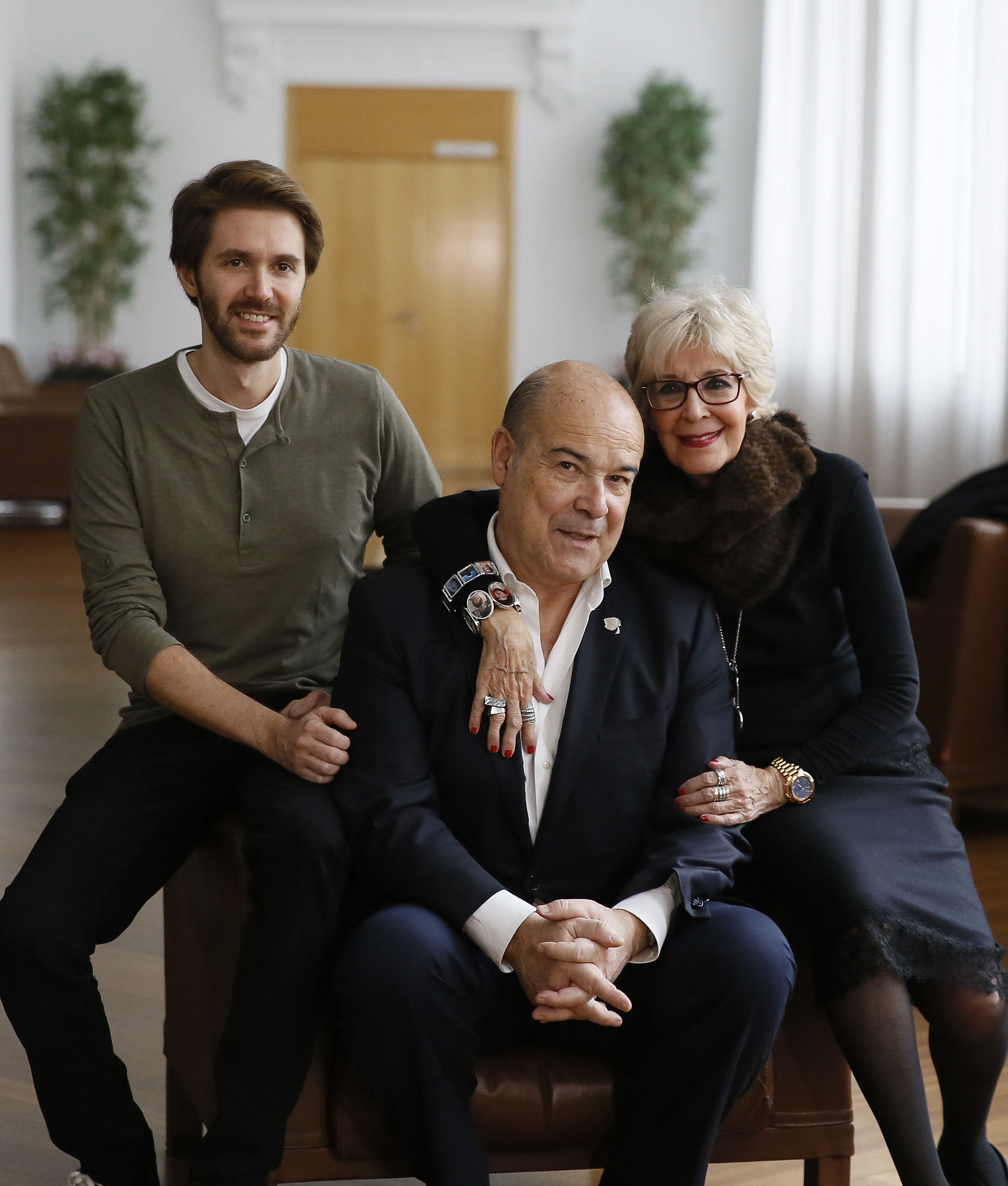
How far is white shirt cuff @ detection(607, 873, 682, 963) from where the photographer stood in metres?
1.72

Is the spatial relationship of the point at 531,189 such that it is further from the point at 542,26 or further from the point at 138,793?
the point at 138,793

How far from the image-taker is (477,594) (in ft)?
6.20

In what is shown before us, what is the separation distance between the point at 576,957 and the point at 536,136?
10.2 meters

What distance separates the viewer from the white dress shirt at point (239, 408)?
7.38 feet

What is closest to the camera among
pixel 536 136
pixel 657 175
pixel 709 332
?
pixel 709 332

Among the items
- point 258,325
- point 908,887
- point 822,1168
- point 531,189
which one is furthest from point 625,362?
point 531,189

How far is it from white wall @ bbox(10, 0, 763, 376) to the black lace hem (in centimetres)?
934

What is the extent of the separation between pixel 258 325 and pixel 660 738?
959 millimetres

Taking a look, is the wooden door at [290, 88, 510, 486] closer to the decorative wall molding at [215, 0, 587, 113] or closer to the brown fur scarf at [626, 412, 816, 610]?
the decorative wall molding at [215, 0, 587, 113]

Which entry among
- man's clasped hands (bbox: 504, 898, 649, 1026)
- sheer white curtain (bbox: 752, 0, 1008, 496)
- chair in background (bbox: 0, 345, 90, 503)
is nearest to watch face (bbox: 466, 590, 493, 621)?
man's clasped hands (bbox: 504, 898, 649, 1026)

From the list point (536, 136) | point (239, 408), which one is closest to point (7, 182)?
point (536, 136)

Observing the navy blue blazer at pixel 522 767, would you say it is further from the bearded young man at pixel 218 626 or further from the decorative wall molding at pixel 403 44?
the decorative wall molding at pixel 403 44

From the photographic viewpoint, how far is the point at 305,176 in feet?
36.5

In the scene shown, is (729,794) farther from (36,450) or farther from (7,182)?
(7,182)
